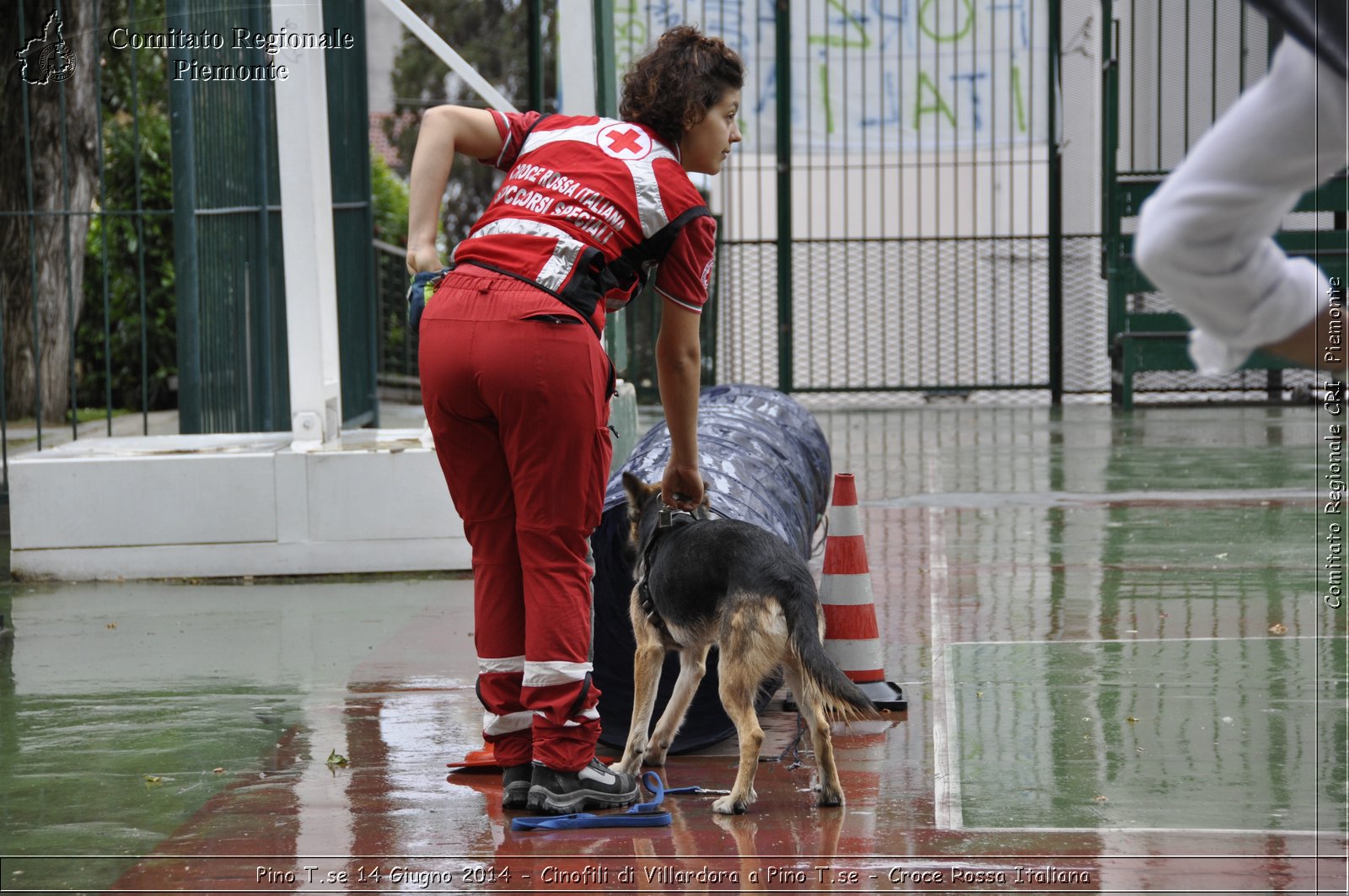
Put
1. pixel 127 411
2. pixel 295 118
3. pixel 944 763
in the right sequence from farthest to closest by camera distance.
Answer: pixel 127 411 → pixel 295 118 → pixel 944 763

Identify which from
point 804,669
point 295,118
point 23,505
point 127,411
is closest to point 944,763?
point 804,669

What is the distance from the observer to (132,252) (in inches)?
650

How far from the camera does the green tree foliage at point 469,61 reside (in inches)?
1240

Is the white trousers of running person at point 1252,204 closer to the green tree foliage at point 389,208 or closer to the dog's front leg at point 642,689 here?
the dog's front leg at point 642,689

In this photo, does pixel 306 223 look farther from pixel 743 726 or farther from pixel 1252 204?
pixel 1252 204

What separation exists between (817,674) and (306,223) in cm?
458

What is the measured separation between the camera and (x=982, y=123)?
52.2 feet

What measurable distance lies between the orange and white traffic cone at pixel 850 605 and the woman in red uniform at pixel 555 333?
136 centimetres

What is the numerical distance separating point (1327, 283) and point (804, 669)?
2595 mm

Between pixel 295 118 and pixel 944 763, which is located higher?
pixel 295 118

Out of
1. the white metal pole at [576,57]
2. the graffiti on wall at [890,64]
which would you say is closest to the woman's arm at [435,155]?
the white metal pole at [576,57]

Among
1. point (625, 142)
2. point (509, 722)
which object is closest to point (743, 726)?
point (509, 722)

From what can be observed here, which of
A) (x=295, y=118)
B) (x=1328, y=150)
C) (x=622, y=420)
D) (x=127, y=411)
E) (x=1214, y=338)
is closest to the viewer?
(x=1328, y=150)

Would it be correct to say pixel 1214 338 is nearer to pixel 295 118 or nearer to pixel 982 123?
pixel 295 118
